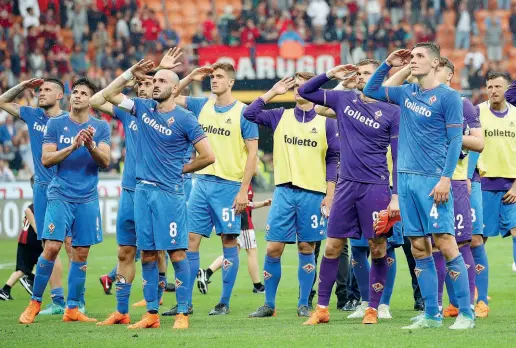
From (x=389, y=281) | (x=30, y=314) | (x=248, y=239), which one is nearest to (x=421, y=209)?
(x=389, y=281)

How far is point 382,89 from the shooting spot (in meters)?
9.78

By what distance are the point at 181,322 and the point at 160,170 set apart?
1.48 meters

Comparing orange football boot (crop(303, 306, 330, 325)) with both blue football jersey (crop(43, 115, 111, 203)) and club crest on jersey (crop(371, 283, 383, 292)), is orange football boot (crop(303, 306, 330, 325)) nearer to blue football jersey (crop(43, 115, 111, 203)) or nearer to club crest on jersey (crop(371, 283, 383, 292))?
club crest on jersey (crop(371, 283, 383, 292))

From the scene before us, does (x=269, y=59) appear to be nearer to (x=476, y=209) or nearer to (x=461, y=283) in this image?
(x=476, y=209)

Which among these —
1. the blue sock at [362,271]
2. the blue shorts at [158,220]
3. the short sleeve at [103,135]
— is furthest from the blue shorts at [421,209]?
the short sleeve at [103,135]

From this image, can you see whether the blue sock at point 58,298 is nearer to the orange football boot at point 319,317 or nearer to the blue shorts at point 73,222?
the blue shorts at point 73,222

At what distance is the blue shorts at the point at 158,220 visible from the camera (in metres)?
10.1

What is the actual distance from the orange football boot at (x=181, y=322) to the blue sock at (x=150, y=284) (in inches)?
11.5

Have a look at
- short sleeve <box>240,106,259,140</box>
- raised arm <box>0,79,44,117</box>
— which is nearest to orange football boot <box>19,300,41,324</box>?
raised arm <box>0,79,44,117</box>

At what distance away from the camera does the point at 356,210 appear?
33.6 ft

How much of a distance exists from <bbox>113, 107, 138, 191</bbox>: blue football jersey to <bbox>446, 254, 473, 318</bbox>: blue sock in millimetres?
3368

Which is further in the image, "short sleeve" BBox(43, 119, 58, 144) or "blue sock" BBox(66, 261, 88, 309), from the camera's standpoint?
"short sleeve" BBox(43, 119, 58, 144)

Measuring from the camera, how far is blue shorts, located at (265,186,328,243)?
11.1 m

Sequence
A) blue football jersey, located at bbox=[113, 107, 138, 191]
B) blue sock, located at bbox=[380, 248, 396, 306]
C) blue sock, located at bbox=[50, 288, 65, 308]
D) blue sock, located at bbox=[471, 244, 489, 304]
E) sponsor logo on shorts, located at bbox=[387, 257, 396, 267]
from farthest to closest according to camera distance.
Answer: blue sock, located at bbox=[50, 288, 65, 308] → blue sock, located at bbox=[471, 244, 489, 304] → sponsor logo on shorts, located at bbox=[387, 257, 396, 267] → blue sock, located at bbox=[380, 248, 396, 306] → blue football jersey, located at bbox=[113, 107, 138, 191]
